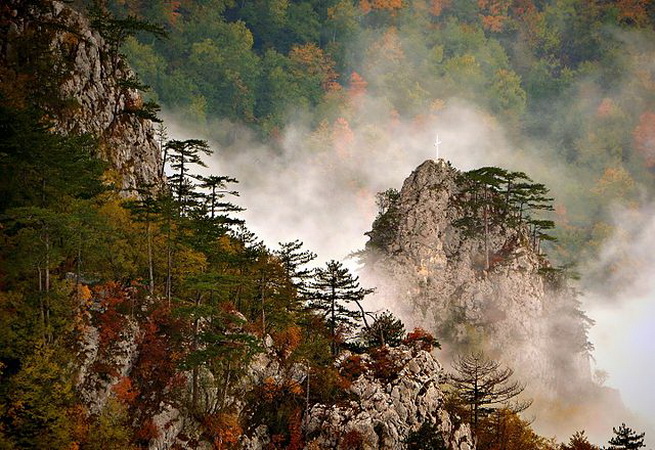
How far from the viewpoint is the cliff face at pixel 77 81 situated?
133ft

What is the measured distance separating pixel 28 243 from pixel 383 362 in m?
22.6

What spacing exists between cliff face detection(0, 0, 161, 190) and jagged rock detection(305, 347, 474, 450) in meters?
22.1

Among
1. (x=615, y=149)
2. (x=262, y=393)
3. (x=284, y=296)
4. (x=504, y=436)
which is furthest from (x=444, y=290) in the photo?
(x=615, y=149)

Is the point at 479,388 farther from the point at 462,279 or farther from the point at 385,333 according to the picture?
the point at 462,279

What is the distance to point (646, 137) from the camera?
14150cm

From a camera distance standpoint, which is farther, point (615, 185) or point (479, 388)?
point (615, 185)

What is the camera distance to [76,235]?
29578 mm

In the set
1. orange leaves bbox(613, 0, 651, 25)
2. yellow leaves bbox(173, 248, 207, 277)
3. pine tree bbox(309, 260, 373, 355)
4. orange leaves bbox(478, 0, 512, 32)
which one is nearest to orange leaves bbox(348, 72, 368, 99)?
orange leaves bbox(478, 0, 512, 32)

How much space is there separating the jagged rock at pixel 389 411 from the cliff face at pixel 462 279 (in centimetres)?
1920

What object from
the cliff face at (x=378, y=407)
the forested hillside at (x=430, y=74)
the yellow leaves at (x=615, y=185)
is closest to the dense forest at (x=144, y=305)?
the cliff face at (x=378, y=407)

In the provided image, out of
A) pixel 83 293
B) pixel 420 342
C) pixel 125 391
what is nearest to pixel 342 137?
pixel 420 342

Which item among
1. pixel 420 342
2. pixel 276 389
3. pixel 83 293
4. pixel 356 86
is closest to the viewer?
Result: pixel 83 293

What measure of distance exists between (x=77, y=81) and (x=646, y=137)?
451 feet

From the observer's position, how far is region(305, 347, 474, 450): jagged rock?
34.6 m
